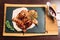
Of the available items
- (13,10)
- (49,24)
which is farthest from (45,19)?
(13,10)

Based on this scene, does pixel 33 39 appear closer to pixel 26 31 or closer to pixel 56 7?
pixel 26 31

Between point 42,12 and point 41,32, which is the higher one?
point 42,12

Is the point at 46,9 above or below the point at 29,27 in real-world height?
above

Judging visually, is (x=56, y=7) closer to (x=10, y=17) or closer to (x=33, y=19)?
(x=33, y=19)

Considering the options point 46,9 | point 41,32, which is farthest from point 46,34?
point 46,9

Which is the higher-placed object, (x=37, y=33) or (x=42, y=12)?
(x=42, y=12)

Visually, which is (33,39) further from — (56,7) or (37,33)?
(56,7)

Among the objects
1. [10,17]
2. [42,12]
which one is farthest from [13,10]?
[42,12]
